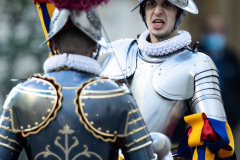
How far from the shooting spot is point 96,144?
4.95 m

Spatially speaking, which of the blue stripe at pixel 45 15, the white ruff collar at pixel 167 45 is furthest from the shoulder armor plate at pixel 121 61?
the blue stripe at pixel 45 15

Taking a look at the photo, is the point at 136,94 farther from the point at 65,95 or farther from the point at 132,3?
the point at 132,3

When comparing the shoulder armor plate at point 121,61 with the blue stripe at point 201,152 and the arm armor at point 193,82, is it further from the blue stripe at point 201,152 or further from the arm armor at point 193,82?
the blue stripe at point 201,152

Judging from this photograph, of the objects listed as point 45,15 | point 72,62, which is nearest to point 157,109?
point 45,15

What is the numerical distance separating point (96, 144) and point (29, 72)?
5968 mm

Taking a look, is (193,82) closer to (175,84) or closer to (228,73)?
(175,84)

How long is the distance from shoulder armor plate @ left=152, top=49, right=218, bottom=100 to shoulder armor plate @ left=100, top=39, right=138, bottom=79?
9.5 inches

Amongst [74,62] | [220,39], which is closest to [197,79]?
[74,62]

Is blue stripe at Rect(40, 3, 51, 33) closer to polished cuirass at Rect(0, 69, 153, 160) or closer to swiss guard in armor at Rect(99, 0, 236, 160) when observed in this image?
swiss guard in armor at Rect(99, 0, 236, 160)

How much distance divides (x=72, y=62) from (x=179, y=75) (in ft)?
6.01

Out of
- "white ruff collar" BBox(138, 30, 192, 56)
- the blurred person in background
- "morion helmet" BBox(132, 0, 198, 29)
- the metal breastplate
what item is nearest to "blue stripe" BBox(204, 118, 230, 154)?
the metal breastplate

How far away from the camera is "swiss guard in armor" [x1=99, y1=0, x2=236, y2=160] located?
21.1 ft

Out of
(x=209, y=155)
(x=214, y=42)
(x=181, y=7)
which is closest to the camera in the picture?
(x=209, y=155)

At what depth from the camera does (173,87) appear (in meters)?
6.64
